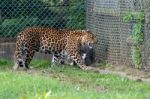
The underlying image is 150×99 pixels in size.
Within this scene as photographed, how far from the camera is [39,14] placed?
43.2ft

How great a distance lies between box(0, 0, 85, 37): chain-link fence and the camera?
13.0m

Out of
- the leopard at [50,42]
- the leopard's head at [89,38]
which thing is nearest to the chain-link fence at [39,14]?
the leopard at [50,42]

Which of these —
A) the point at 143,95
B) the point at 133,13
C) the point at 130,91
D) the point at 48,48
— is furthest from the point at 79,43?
the point at 143,95

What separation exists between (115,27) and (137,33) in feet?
2.81

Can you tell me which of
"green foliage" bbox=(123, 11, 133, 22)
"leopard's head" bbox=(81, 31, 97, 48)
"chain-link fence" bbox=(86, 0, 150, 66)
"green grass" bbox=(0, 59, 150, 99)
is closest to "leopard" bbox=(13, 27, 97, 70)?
"leopard's head" bbox=(81, 31, 97, 48)

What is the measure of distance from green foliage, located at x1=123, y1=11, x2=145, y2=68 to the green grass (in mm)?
826

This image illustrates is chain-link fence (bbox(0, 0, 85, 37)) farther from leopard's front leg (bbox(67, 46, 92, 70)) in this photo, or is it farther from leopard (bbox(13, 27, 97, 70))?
leopard's front leg (bbox(67, 46, 92, 70))

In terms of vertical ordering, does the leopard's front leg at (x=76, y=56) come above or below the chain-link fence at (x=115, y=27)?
below

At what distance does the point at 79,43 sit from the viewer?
12.5 metres

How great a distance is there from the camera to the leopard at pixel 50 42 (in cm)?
1227

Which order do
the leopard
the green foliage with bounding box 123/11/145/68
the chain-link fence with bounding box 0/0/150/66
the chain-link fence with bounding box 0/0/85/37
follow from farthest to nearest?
the chain-link fence with bounding box 0/0/85/37, the leopard, the chain-link fence with bounding box 0/0/150/66, the green foliage with bounding box 123/11/145/68

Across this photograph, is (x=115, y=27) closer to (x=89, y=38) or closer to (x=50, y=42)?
(x=89, y=38)

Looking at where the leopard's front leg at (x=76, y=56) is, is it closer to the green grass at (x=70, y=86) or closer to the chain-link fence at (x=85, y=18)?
the green grass at (x=70, y=86)

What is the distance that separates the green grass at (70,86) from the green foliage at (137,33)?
83 centimetres
